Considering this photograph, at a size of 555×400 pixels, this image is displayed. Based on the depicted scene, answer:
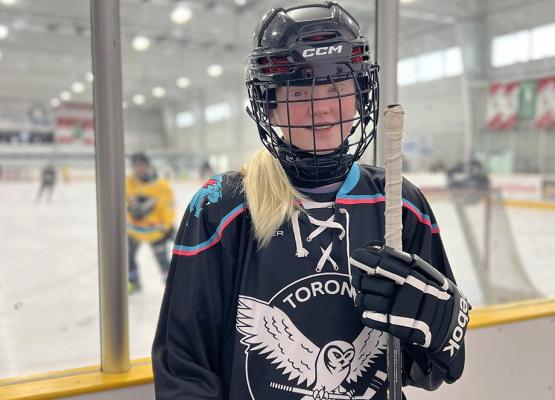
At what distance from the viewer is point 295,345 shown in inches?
29.1

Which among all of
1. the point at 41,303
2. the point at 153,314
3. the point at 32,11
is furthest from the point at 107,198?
the point at 32,11

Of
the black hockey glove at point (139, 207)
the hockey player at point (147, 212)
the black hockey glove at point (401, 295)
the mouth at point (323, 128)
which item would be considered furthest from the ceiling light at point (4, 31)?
the black hockey glove at point (401, 295)

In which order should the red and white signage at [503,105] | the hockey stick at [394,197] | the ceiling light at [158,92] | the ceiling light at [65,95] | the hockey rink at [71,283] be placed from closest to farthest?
the hockey stick at [394,197] → the hockey rink at [71,283] → the red and white signage at [503,105] → the ceiling light at [65,95] → the ceiling light at [158,92]

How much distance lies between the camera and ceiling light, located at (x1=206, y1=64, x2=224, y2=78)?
13.4 metres

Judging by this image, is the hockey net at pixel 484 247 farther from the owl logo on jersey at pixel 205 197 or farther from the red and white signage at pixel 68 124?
the red and white signage at pixel 68 124

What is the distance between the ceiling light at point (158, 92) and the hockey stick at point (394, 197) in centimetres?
1367

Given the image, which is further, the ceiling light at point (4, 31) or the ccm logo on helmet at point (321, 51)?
the ceiling light at point (4, 31)

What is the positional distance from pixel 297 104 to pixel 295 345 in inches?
A: 13.3

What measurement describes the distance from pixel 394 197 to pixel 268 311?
0.78ft

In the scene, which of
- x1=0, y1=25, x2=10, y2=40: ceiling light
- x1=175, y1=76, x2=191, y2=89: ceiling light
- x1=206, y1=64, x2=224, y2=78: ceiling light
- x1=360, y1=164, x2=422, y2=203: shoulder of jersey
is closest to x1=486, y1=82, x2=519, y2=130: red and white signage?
x1=206, y1=64, x2=224, y2=78: ceiling light

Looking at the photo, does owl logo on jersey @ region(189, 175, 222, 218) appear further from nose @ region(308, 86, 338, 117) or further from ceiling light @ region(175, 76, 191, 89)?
ceiling light @ region(175, 76, 191, 89)

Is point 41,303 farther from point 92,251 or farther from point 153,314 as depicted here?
point 92,251

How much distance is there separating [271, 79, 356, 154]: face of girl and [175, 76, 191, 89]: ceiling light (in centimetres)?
1417

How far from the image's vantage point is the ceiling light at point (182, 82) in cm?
1439
